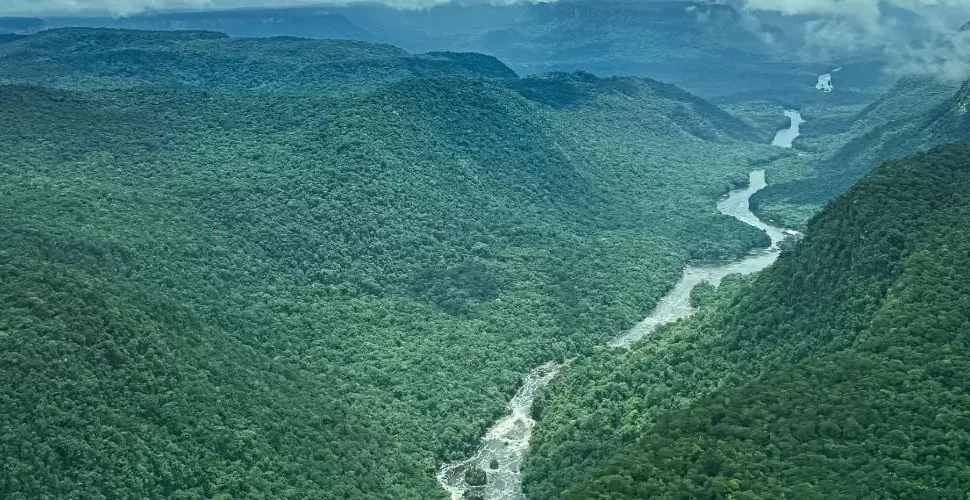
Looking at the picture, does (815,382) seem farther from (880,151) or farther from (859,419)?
(880,151)

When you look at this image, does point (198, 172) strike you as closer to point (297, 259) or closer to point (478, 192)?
point (297, 259)

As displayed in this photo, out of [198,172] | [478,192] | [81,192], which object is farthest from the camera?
[478,192]

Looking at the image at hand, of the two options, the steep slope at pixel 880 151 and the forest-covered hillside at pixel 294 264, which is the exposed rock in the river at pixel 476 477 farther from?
the steep slope at pixel 880 151

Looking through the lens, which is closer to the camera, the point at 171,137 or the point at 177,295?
the point at 177,295

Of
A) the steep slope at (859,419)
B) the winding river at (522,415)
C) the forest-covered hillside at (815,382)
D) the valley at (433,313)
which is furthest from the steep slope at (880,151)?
the steep slope at (859,419)

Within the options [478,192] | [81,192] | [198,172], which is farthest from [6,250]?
[478,192]

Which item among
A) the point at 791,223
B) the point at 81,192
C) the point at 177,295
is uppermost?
the point at 81,192

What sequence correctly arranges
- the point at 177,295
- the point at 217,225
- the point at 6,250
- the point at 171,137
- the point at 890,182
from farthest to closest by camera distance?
the point at 171,137 < the point at 217,225 < the point at 177,295 < the point at 890,182 < the point at 6,250
